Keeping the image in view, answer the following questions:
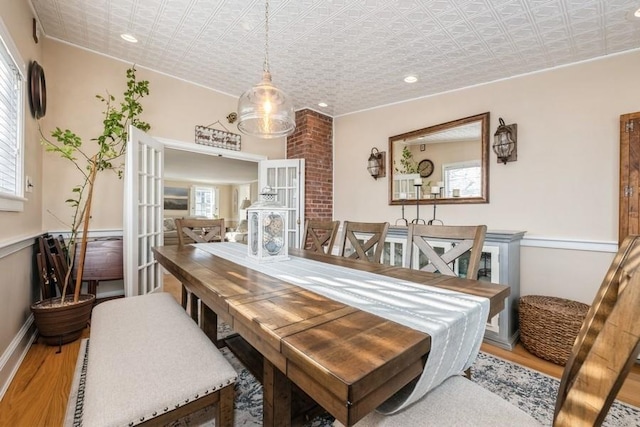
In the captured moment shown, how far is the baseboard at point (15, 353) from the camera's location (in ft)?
5.38

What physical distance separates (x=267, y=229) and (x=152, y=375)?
32.4 inches

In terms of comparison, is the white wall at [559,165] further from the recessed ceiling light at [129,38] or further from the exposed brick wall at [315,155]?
Result: the recessed ceiling light at [129,38]

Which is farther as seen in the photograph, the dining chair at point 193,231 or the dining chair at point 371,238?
the dining chair at point 193,231

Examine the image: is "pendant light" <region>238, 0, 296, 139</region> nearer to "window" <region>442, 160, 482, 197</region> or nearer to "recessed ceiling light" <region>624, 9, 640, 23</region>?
"window" <region>442, 160, 482, 197</region>

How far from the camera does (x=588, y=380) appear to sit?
521 millimetres

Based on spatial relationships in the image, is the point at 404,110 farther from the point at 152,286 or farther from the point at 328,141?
the point at 152,286

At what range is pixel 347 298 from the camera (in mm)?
1013

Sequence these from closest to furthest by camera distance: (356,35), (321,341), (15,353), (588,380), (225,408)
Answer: (588,380)
(321,341)
(225,408)
(15,353)
(356,35)

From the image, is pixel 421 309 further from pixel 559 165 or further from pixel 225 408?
pixel 559 165

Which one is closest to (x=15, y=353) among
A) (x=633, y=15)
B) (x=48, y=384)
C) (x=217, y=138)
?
(x=48, y=384)

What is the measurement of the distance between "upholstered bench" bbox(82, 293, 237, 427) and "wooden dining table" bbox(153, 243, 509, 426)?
19 centimetres

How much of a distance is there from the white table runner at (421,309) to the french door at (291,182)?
260cm

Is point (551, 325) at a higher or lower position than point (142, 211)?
lower

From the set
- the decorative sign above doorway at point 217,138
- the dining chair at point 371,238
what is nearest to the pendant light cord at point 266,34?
the dining chair at point 371,238
